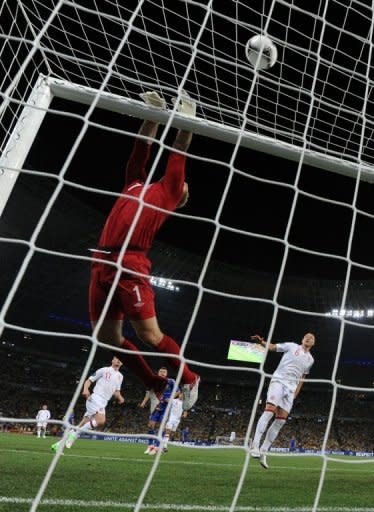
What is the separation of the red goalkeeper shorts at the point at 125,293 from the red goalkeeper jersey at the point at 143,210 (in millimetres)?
95

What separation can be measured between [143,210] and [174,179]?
0.87 feet

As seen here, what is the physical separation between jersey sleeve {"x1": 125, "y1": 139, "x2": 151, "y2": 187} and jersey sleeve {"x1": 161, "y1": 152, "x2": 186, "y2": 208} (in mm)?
190

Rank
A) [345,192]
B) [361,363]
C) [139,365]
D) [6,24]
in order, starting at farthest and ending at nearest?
[361,363]
[345,192]
[6,24]
[139,365]

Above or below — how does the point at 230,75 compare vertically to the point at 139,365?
above

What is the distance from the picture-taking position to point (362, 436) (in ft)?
91.2

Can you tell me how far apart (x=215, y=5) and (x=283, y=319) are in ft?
86.9

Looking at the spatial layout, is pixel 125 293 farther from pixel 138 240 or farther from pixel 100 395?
pixel 100 395

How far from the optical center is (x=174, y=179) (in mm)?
2729

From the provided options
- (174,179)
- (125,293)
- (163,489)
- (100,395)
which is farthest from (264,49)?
(100,395)

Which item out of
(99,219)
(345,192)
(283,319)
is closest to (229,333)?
(283,319)

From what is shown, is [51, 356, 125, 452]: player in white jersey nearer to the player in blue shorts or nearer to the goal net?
the player in blue shorts

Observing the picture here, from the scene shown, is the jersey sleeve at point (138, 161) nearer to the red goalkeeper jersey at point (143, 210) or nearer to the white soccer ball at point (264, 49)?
the red goalkeeper jersey at point (143, 210)

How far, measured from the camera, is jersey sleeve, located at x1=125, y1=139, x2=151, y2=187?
280 cm

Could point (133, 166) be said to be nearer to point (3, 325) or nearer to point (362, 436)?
point (3, 325)
